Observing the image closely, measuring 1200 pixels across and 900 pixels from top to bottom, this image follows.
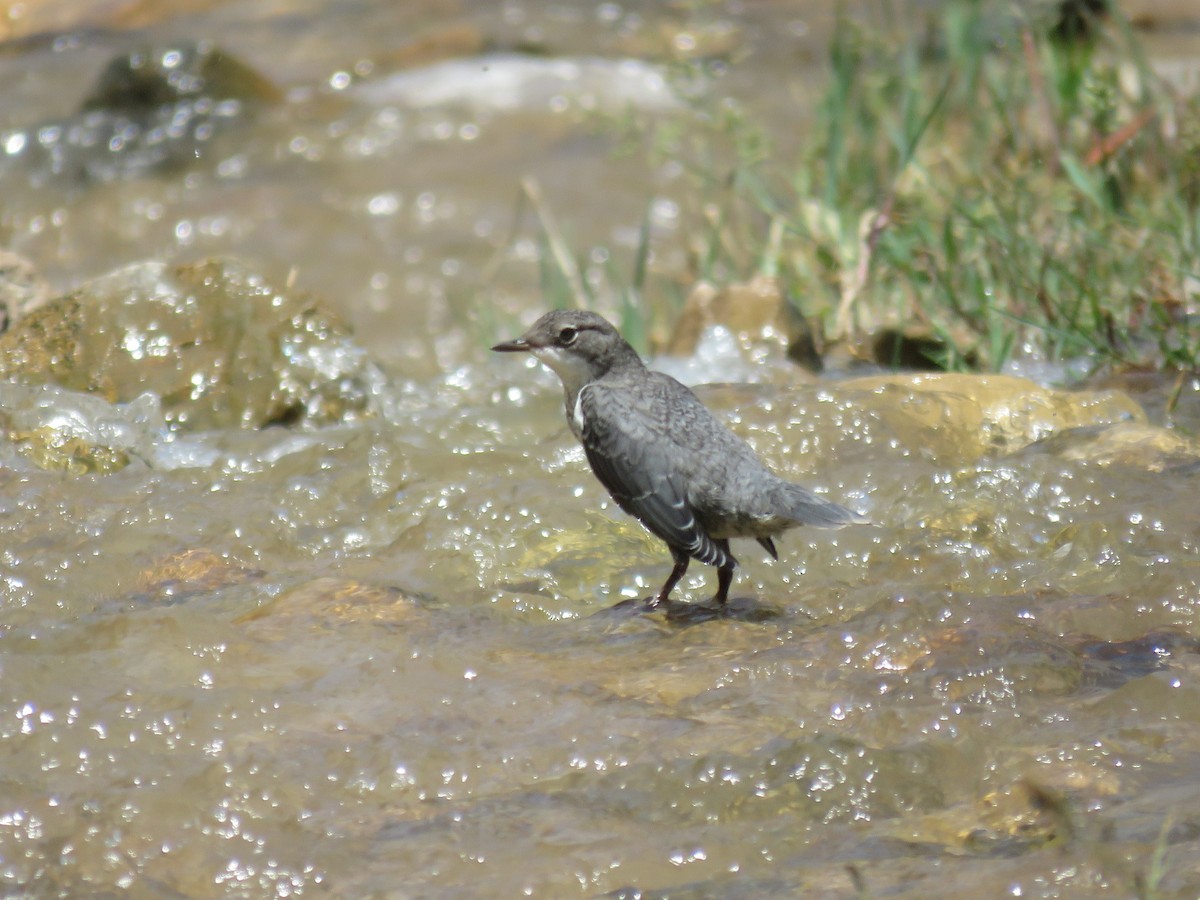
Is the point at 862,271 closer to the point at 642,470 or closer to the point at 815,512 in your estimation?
the point at 642,470

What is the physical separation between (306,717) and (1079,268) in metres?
3.94

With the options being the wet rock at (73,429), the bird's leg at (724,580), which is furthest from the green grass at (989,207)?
the wet rock at (73,429)

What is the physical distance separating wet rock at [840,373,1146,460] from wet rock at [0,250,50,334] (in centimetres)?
344

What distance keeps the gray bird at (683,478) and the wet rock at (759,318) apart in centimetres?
154

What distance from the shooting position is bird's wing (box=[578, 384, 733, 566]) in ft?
13.9

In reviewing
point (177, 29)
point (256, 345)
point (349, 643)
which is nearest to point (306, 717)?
point (349, 643)

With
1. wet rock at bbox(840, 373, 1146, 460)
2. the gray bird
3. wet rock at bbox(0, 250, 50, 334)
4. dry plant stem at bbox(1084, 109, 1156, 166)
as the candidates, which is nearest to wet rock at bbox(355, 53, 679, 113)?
dry plant stem at bbox(1084, 109, 1156, 166)

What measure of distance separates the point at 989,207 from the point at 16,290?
13.2 ft

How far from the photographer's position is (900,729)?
3303mm

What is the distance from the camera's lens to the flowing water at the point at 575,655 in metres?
2.93

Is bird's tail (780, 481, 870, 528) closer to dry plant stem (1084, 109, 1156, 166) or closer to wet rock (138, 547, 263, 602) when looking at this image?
Result: wet rock (138, 547, 263, 602)

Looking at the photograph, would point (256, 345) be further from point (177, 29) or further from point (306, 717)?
point (177, 29)

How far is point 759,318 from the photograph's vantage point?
6164mm

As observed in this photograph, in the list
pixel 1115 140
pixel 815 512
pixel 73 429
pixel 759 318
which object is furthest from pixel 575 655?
pixel 1115 140
